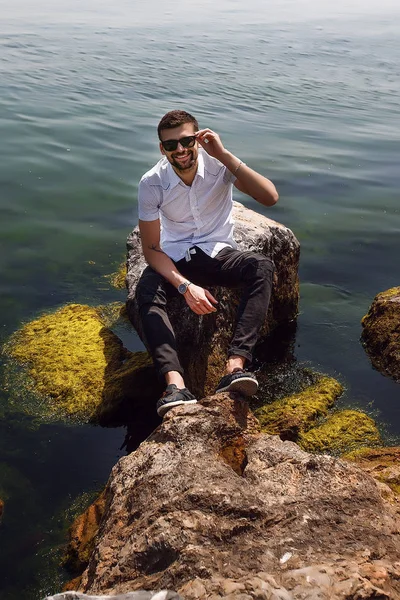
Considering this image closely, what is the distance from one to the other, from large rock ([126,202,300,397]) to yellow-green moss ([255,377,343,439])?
0.65 meters

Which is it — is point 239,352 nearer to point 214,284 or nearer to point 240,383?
point 240,383

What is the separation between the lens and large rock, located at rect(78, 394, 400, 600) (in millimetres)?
3404

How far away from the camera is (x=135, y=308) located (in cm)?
741

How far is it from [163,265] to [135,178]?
8.36 metres

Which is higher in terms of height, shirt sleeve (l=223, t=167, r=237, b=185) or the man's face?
the man's face

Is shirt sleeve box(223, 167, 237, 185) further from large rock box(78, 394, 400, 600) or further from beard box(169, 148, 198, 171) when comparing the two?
large rock box(78, 394, 400, 600)

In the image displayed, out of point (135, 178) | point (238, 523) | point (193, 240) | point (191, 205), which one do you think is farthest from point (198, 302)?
point (135, 178)

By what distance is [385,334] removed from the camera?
7871mm

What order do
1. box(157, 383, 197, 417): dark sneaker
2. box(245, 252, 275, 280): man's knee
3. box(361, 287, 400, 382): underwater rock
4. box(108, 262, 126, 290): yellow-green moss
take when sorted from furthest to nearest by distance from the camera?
1. box(108, 262, 126, 290): yellow-green moss
2. box(361, 287, 400, 382): underwater rock
3. box(245, 252, 275, 280): man's knee
4. box(157, 383, 197, 417): dark sneaker

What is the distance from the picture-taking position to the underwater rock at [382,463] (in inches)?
203

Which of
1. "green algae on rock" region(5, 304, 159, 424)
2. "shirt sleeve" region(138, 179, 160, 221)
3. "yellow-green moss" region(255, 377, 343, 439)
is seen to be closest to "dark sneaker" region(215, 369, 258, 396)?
"yellow-green moss" region(255, 377, 343, 439)

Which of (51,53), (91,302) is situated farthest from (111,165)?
(51,53)

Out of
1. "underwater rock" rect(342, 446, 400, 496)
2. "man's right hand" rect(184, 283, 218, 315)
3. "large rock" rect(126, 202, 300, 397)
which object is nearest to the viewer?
"underwater rock" rect(342, 446, 400, 496)

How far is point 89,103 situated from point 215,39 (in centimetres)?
2058
